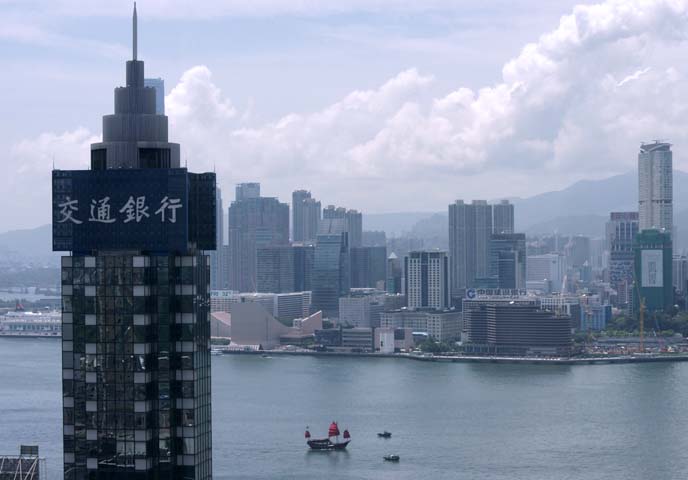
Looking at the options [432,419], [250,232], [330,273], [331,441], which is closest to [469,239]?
[250,232]

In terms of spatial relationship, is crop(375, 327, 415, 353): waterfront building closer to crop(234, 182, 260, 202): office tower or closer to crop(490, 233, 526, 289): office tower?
crop(490, 233, 526, 289): office tower

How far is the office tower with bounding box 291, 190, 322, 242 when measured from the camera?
9069 centimetres

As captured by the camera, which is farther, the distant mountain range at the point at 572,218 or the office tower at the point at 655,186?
the distant mountain range at the point at 572,218

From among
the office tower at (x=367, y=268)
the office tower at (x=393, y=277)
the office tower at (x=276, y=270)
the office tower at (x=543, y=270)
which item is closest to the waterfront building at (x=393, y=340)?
the office tower at (x=393, y=277)

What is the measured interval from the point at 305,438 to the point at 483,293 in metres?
34.4

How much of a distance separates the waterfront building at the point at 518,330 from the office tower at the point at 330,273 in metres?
14.2

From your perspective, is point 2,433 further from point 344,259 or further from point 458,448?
point 344,259

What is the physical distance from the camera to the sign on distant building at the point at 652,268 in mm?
61000

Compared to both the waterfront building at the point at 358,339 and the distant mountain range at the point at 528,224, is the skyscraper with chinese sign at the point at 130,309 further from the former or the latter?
the distant mountain range at the point at 528,224

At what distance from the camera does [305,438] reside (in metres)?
25.2

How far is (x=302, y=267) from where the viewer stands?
70250mm

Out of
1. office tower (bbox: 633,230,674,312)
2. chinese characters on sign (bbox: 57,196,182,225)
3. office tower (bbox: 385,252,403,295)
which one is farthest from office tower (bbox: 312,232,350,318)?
chinese characters on sign (bbox: 57,196,182,225)

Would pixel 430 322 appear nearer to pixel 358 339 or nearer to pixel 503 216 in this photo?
pixel 358 339

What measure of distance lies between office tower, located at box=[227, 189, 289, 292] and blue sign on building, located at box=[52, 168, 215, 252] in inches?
2609
